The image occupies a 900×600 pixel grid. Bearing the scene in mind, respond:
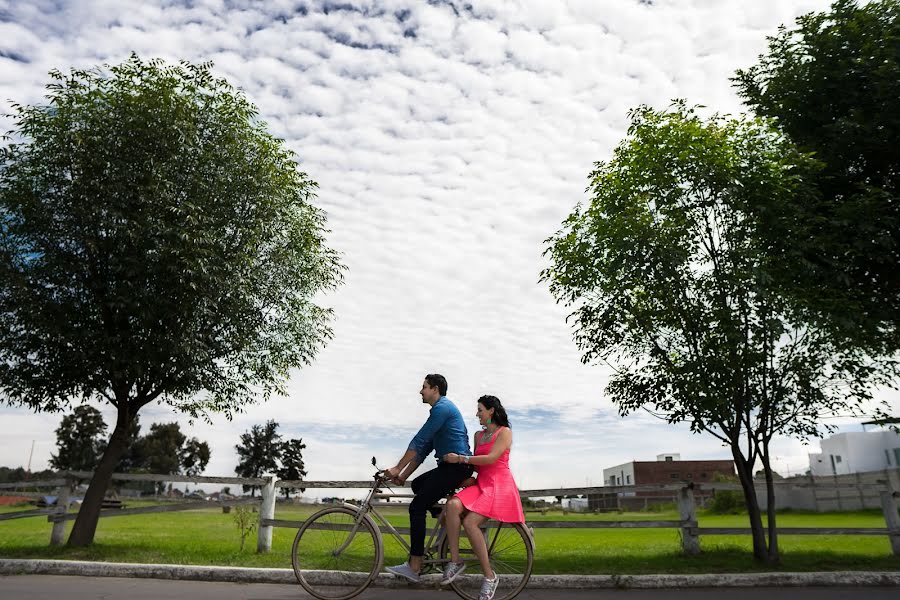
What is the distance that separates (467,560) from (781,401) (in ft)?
25.0

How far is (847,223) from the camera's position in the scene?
11.9m

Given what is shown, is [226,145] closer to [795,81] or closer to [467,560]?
[467,560]

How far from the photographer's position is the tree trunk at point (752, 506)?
10.8 meters

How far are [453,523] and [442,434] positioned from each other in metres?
0.85

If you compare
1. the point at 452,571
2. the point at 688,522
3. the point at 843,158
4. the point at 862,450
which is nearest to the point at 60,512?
the point at 452,571

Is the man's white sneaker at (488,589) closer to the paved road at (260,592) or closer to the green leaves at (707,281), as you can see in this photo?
the paved road at (260,592)

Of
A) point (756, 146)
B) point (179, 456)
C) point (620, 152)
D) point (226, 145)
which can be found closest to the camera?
point (756, 146)

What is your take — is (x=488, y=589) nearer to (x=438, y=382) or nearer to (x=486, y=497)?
(x=486, y=497)

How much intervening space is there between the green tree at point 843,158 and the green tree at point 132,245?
10157 mm

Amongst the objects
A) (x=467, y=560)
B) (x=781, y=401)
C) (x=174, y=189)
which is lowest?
(x=467, y=560)

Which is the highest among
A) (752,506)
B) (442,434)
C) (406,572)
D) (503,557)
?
(442,434)

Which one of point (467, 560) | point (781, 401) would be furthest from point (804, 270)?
point (467, 560)

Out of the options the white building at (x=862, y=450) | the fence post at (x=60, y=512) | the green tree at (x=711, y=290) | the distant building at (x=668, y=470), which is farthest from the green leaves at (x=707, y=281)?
the distant building at (x=668, y=470)

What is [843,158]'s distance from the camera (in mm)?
15445
